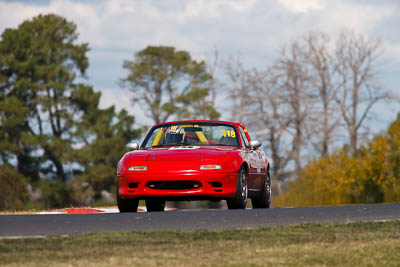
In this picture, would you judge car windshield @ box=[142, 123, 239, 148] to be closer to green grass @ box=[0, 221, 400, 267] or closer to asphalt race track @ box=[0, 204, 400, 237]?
asphalt race track @ box=[0, 204, 400, 237]

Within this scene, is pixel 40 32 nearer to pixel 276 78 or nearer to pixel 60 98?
pixel 60 98

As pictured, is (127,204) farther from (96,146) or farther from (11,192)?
(96,146)

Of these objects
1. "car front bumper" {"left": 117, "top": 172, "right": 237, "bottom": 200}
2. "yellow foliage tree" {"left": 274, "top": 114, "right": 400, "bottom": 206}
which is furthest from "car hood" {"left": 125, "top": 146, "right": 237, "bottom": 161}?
"yellow foliage tree" {"left": 274, "top": 114, "right": 400, "bottom": 206}

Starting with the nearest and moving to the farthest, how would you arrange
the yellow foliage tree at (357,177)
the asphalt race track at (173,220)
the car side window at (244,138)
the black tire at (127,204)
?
1. the asphalt race track at (173,220)
2. the black tire at (127,204)
3. the car side window at (244,138)
4. the yellow foliage tree at (357,177)

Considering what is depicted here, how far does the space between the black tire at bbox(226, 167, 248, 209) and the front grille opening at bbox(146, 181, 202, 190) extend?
0.64 metres

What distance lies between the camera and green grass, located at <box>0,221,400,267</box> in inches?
269

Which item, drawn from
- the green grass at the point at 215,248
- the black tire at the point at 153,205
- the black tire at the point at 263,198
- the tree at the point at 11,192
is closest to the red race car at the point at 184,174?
the black tire at the point at 263,198

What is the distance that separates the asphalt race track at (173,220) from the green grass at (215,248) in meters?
0.72

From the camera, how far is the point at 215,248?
7.55 m

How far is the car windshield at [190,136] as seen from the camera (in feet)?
45.1

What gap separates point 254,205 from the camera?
14938mm

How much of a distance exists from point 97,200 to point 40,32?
46.4 ft

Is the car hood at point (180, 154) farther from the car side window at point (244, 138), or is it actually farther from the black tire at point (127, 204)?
the car side window at point (244, 138)

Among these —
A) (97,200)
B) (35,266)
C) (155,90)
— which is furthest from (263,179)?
(155,90)
